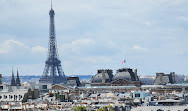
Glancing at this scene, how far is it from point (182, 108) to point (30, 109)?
27165 mm

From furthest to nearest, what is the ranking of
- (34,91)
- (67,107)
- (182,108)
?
(34,91)
(67,107)
(182,108)

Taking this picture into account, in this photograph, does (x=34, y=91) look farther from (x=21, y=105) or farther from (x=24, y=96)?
A: (x=21, y=105)

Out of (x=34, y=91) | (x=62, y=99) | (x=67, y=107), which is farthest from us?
(x=34, y=91)

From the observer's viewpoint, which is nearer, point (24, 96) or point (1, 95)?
point (24, 96)

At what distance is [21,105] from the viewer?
126062 millimetres

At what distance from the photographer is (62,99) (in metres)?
143

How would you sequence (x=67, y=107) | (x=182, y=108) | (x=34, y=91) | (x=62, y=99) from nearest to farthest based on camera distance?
(x=182, y=108) < (x=67, y=107) < (x=62, y=99) < (x=34, y=91)

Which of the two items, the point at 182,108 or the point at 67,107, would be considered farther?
the point at 67,107

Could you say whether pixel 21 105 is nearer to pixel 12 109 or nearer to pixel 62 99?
pixel 12 109

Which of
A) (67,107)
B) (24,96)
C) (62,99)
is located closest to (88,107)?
(67,107)

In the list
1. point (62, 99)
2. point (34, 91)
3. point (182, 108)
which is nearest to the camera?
point (182, 108)

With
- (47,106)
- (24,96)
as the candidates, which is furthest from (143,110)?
(24,96)

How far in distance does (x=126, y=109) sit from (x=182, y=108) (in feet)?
33.7

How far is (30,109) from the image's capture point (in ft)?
399
